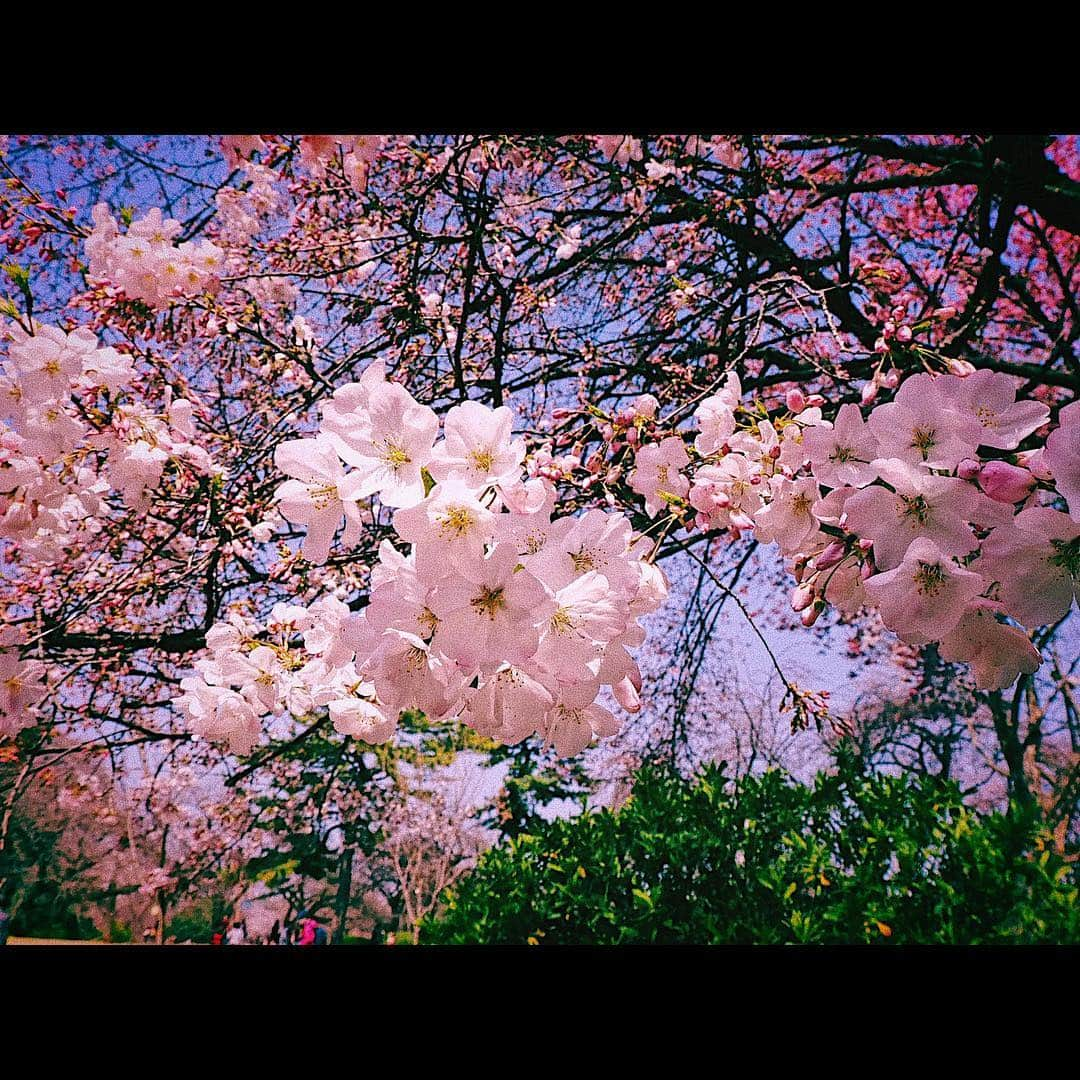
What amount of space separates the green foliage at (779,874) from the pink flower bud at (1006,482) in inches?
66.0

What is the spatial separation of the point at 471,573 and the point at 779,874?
186 cm

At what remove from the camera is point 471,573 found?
52 centimetres

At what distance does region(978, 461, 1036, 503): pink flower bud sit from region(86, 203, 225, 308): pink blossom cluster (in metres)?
1.58

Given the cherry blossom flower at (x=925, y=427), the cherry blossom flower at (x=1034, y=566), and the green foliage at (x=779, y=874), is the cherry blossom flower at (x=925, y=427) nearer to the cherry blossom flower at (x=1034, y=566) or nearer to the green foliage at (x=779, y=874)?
the cherry blossom flower at (x=1034, y=566)

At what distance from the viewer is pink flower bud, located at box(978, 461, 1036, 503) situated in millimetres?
515

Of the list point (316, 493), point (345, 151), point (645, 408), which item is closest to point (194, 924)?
point (316, 493)

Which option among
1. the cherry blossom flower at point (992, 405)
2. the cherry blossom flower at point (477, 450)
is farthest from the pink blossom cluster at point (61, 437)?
the cherry blossom flower at point (992, 405)
